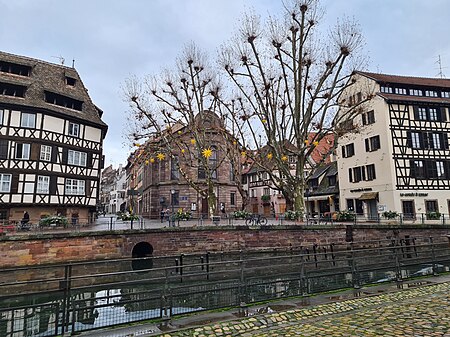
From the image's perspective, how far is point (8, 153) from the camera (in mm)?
24406

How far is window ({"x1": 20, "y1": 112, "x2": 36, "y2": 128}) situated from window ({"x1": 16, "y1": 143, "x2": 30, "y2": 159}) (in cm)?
156

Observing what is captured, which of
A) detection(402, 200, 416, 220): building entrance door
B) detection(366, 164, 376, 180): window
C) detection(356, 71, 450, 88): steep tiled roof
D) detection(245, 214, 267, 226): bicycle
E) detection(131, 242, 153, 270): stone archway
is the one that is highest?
detection(356, 71, 450, 88): steep tiled roof

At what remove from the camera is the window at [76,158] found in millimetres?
27609

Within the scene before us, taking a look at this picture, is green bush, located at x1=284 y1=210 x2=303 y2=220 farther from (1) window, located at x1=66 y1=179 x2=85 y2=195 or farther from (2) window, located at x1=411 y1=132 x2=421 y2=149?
(1) window, located at x1=66 y1=179 x2=85 y2=195

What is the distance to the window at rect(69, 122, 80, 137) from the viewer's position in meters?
28.0

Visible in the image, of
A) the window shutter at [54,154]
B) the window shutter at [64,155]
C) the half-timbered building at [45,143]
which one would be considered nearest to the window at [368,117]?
the half-timbered building at [45,143]

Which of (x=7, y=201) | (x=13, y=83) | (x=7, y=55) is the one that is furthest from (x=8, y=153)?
(x=7, y=55)

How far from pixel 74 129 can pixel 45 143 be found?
3010mm

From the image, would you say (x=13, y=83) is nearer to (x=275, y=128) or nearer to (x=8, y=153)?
(x=8, y=153)

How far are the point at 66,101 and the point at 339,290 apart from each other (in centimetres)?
2774

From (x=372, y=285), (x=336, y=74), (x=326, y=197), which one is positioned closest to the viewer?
(x=372, y=285)

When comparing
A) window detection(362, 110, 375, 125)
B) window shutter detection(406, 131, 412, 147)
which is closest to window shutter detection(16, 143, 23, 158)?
window detection(362, 110, 375, 125)

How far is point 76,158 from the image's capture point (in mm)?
28125

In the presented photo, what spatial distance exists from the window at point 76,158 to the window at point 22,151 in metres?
3.09
